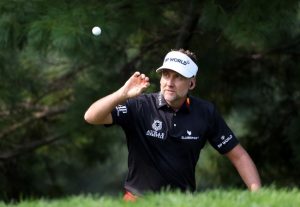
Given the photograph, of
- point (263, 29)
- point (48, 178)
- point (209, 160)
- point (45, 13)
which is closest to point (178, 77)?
point (263, 29)

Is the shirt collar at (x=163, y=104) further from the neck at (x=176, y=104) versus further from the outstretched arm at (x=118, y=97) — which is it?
the outstretched arm at (x=118, y=97)

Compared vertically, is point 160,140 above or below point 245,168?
above

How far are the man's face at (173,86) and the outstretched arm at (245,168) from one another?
0.50 m

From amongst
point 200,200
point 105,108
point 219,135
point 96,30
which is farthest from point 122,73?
point 200,200

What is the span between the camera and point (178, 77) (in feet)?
17.2

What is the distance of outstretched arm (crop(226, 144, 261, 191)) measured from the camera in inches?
207

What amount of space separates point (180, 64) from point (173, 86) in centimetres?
14

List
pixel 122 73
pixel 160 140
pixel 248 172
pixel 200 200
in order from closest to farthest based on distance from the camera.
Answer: pixel 200 200
pixel 160 140
pixel 248 172
pixel 122 73

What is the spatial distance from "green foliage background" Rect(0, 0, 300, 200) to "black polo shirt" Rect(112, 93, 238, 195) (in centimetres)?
96

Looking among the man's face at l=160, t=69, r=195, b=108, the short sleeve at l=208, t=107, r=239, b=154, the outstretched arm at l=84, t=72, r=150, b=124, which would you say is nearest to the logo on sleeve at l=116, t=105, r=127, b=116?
the outstretched arm at l=84, t=72, r=150, b=124

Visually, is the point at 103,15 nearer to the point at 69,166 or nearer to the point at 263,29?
the point at 263,29

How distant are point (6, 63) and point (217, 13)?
249 cm

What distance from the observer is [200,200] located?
379 centimetres

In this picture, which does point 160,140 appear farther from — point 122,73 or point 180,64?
point 122,73
